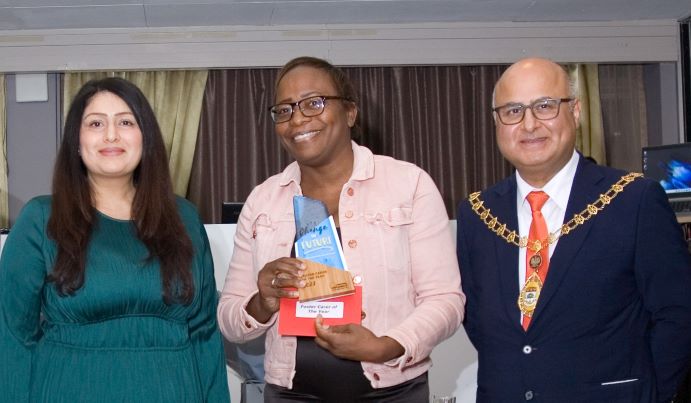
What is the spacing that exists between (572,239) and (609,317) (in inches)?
8.1

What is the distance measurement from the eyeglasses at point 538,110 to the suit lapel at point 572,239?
173mm

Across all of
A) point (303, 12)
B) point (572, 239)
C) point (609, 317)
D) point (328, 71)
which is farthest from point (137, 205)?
point (303, 12)

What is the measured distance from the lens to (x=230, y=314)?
2361 millimetres

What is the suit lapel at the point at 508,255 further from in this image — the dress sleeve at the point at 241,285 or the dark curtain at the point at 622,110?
the dark curtain at the point at 622,110

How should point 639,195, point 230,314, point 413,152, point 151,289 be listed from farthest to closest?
1. point 413,152
2. point 230,314
3. point 151,289
4. point 639,195

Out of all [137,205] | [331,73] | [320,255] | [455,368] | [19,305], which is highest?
[331,73]

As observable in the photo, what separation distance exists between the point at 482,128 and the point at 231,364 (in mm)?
6363

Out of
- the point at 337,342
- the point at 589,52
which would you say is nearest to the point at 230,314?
the point at 337,342

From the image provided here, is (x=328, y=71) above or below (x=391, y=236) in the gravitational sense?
above

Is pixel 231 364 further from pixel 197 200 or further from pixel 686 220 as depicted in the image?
pixel 197 200

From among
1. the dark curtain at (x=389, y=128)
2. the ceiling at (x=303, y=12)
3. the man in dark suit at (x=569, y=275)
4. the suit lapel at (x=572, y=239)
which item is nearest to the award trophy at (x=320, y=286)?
the man in dark suit at (x=569, y=275)

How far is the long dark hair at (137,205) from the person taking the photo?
86.0 inches

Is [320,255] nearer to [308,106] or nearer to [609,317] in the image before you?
[308,106]

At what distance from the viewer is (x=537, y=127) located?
215 centimetres
